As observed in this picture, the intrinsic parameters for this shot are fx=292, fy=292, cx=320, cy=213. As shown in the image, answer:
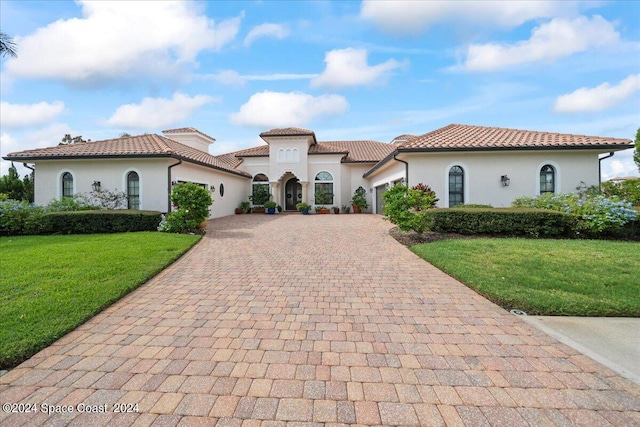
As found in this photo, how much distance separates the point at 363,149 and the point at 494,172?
15.1 metres

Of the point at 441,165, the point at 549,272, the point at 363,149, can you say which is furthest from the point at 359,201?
the point at 549,272

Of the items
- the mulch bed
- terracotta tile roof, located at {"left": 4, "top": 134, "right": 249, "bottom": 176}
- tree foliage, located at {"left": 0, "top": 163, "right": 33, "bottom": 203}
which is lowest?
the mulch bed

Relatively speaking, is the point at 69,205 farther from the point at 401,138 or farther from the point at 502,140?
the point at 401,138

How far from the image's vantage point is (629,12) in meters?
6.96

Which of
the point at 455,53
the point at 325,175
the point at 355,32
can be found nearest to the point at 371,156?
the point at 325,175

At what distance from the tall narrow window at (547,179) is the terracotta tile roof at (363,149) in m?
11.9

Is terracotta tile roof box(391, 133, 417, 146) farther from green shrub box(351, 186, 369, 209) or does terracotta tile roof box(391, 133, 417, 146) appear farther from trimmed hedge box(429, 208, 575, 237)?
trimmed hedge box(429, 208, 575, 237)

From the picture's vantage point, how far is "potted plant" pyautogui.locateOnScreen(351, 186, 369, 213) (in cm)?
2248

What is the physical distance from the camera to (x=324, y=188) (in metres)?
23.8

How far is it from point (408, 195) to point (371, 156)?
15.4m

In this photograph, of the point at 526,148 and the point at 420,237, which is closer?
the point at 420,237

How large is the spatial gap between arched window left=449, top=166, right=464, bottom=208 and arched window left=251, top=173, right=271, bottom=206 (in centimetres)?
1440

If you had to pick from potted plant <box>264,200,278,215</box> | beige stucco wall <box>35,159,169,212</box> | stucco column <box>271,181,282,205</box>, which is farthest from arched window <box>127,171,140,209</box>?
stucco column <box>271,181,282,205</box>

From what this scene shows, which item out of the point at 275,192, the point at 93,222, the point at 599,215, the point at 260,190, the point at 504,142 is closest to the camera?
the point at 599,215
